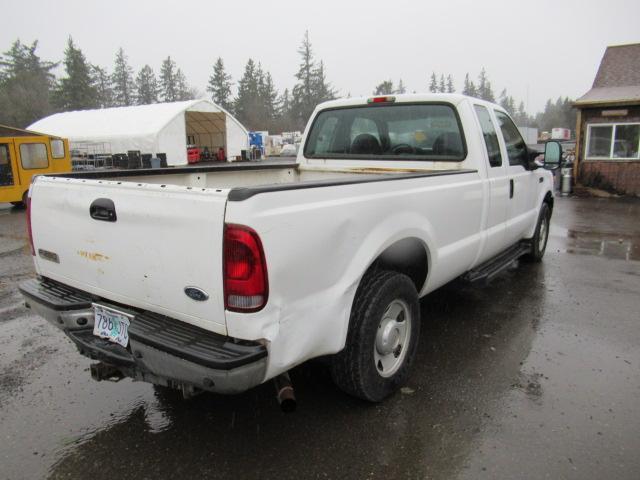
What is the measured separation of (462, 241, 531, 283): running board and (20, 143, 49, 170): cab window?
44.6 feet

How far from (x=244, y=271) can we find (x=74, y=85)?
6197 cm

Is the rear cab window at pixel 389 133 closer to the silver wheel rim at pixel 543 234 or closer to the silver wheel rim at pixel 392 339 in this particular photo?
the silver wheel rim at pixel 392 339

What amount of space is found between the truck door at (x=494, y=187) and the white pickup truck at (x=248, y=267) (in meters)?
0.16

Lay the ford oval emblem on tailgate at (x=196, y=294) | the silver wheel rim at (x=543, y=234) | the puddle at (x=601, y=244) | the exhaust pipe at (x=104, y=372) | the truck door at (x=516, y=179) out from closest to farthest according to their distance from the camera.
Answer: the ford oval emblem on tailgate at (x=196, y=294) → the exhaust pipe at (x=104, y=372) → the truck door at (x=516, y=179) → the silver wheel rim at (x=543, y=234) → the puddle at (x=601, y=244)

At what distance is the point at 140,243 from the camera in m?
2.45

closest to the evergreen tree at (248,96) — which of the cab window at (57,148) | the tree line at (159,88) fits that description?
the tree line at (159,88)

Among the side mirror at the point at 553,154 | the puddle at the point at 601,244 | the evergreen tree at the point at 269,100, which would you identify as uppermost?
the evergreen tree at the point at 269,100

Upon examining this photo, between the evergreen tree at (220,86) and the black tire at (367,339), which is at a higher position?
the evergreen tree at (220,86)

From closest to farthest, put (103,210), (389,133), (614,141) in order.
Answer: (103,210) < (389,133) < (614,141)

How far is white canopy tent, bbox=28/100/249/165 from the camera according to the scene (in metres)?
29.0

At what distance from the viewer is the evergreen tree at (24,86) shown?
1889 inches

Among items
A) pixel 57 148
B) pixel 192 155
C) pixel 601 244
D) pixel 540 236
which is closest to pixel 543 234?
pixel 540 236

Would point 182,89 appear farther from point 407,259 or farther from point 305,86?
point 407,259

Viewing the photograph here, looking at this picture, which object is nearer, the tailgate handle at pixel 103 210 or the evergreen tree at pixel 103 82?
the tailgate handle at pixel 103 210
